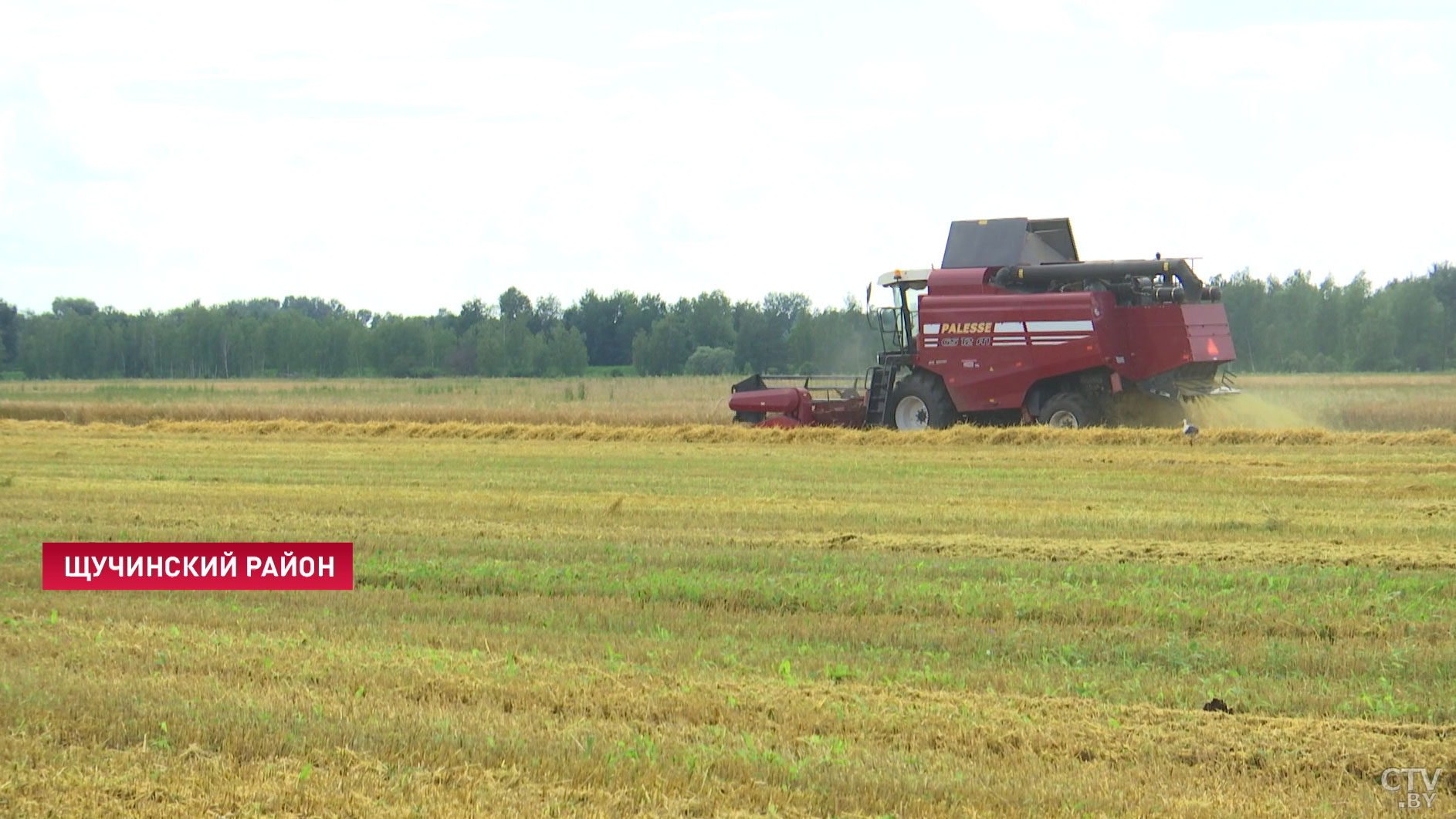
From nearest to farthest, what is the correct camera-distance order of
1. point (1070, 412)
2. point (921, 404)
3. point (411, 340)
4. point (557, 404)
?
point (1070, 412)
point (921, 404)
point (557, 404)
point (411, 340)

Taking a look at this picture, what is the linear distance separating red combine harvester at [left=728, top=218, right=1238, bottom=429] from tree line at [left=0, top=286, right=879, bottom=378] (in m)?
38.3

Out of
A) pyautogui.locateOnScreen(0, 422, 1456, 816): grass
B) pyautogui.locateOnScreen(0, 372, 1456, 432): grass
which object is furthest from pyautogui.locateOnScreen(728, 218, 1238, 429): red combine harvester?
pyautogui.locateOnScreen(0, 422, 1456, 816): grass

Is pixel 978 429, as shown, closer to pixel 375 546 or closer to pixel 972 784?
pixel 375 546

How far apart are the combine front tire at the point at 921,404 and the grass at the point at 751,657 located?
8.70 metres

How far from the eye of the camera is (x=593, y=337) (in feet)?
283

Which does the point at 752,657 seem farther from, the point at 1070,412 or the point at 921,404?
the point at 921,404

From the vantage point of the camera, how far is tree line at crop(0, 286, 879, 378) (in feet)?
237

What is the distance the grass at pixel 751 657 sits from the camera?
5.03 m

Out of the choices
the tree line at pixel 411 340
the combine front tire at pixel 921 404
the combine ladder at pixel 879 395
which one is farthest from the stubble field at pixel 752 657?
the tree line at pixel 411 340

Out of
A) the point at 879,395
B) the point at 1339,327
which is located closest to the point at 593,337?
the point at 1339,327

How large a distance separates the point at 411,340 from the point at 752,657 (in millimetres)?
81707
